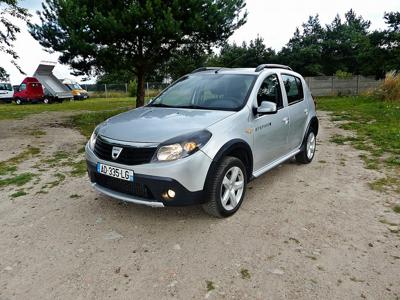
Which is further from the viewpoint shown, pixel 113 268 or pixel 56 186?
pixel 56 186

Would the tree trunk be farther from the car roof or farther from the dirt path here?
Answer: the dirt path

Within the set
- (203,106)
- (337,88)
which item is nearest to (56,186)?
(203,106)

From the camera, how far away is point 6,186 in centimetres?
502

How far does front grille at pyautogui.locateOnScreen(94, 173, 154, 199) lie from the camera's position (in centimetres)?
333

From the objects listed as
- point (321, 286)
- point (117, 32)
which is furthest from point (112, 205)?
point (117, 32)

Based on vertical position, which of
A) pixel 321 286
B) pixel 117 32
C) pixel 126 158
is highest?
pixel 117 32

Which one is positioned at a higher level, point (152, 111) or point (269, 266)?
point (152, 111)

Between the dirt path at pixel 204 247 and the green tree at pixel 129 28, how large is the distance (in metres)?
7.17

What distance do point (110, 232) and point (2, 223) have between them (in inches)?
51.8

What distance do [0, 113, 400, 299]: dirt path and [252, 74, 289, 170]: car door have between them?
1.74 feet

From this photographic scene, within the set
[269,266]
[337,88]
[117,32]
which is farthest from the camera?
[337,88]

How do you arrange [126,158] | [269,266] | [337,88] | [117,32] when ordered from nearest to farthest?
[269,266]
[126,158]
[117,32]
[337,88]

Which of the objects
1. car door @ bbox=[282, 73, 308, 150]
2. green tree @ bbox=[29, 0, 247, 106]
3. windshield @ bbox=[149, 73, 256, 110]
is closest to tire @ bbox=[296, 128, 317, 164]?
car door @ bbox=[282, 73, 308, 150]

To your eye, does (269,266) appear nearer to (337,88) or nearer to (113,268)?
(113,268)
